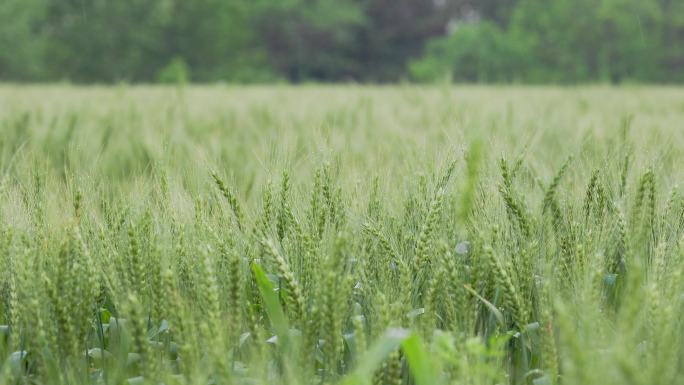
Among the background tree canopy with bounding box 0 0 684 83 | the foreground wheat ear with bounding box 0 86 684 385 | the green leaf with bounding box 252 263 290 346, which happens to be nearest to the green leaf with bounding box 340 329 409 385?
the foreground wheat ear with bounding box 0 86 684 385

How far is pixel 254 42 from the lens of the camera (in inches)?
1020

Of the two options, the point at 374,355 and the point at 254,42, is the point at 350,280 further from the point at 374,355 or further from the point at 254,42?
the point at 254,42

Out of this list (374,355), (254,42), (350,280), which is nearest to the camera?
(374,355)

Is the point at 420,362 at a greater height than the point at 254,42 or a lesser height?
lesser

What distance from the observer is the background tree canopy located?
67.5 ft

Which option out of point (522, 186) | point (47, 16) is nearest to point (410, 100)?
point (522, 186)

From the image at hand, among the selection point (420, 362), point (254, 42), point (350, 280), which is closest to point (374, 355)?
point (420, 362)

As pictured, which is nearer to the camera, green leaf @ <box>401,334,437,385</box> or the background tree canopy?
green leaf @ <box>401,334,437,385</box>

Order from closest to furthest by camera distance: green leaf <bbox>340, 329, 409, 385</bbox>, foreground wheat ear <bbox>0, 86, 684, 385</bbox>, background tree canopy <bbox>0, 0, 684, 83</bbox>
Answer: green leaf <bbox>340, 329, 409, 385</bbox>, foreground wheat ear <bbox>0, 86, 684, 385</bbox>, background tree canopy <bbox>0, 0, 684, 83</bbox>

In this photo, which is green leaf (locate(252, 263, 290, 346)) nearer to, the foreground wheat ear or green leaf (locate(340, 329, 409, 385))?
the foreground wheat ear

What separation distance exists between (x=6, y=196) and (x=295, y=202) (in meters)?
0.55

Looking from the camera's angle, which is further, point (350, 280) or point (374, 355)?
point (350, 280)

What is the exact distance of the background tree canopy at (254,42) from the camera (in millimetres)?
20562

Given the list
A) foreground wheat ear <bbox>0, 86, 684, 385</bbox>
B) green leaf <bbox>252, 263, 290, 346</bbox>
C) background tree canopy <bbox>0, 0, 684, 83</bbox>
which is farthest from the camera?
background tree canopy <bbox>0, 0, 684, 83</bbox>
